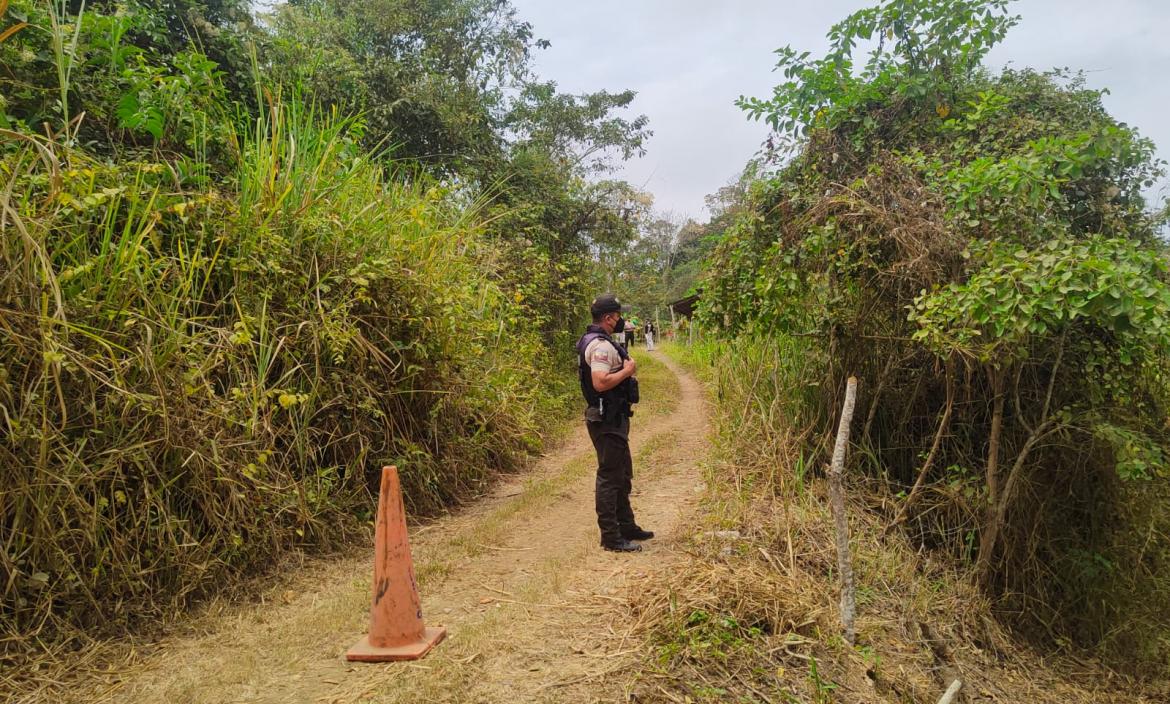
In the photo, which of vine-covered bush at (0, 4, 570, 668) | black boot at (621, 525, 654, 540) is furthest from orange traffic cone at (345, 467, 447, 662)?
black boot at (621, 525, 654, 540)

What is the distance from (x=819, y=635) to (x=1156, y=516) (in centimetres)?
401

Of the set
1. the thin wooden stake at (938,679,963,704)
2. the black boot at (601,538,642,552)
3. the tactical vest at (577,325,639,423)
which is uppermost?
the tactical vest at (577,325,639,423)

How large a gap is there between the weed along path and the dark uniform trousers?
20 cm

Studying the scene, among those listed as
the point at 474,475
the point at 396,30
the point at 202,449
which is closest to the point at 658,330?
the point at 396,30

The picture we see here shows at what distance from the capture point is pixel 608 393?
4.36 metres

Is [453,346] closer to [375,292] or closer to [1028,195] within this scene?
[375,292]

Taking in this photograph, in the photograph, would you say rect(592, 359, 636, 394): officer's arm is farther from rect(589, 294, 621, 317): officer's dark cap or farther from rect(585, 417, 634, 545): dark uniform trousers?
rect(589, 294, 621, 317): officer's dark cap

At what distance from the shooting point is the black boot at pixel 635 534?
4668 mm

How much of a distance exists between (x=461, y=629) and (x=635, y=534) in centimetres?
165

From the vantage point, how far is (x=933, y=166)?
16.1 feet

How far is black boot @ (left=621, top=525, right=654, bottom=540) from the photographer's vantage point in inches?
184

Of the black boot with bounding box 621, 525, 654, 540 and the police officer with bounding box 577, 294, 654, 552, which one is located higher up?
the police officer with bounding box 577, 294, 654, 552

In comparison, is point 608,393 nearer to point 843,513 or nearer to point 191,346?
point 843,513

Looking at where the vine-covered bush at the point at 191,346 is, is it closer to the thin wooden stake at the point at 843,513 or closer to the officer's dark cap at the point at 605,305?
the officer's dark cap at the point at 605,305
